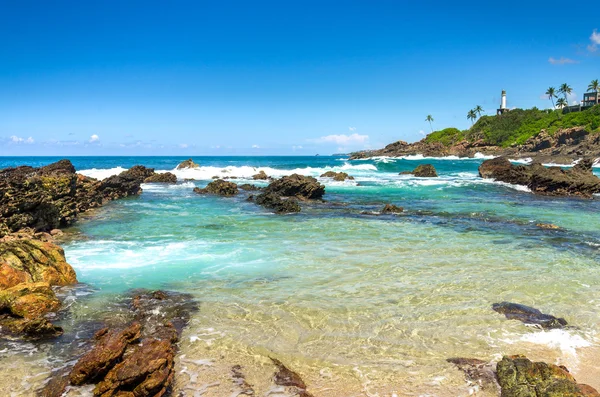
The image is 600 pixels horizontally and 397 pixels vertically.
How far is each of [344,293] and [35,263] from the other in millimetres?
7322

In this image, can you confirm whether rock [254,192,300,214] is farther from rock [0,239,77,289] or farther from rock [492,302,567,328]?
rock [492,302,567,328]

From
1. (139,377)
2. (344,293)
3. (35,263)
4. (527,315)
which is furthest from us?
(35,263)

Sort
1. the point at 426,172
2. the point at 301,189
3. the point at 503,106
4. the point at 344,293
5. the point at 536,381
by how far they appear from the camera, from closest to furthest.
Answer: the point at 536,381, the point at 344,293, the point at 301,189, the point at 426,172, the point at 503,106

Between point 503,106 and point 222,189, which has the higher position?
point 503,106

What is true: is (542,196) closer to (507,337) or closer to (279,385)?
(507,337)

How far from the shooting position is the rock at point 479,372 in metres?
5.55

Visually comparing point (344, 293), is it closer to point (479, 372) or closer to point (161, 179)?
point (479, 372)

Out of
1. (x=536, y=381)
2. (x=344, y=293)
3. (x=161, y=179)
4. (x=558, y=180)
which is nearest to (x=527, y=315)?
(x=536, y=381)

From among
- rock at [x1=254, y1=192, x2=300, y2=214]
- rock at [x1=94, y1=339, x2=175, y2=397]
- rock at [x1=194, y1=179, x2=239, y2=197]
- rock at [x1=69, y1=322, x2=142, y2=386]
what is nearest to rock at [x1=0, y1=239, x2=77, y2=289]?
rock at [x1=69, y1=322, x2=142, y2=386]

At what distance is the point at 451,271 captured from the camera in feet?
36.0

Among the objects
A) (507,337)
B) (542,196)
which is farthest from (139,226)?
(542,196)

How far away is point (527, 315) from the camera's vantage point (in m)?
7.89

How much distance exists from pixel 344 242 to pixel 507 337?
7.97 metres

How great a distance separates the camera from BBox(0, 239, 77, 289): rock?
9305 mm
